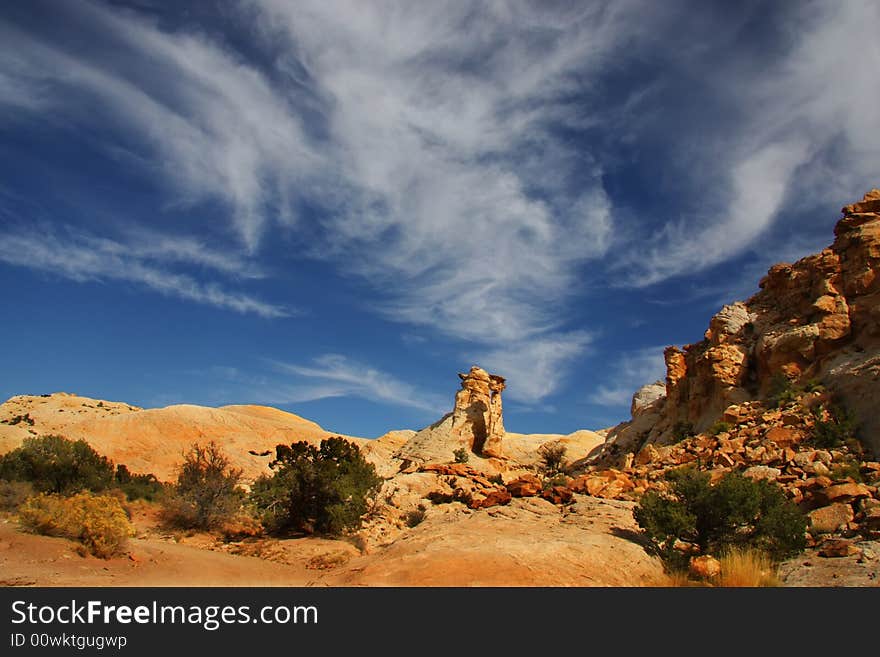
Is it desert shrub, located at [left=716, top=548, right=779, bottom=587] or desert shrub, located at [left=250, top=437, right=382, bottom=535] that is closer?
desert shrub, located at [left=716, top=548, right=779, bottom=587]

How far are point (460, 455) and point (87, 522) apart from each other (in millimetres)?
21973

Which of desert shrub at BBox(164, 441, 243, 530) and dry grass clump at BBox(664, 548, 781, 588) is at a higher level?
desert shrub at BBox(164, 441, 243, 530)

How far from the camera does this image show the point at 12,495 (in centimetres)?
1502

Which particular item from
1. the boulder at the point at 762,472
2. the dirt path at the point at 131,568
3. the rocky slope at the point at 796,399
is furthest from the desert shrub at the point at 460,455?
the dirt path at the point at 131,568

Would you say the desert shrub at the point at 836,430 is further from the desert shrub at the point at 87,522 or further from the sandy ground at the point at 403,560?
the desert shrub at the point at 87,522

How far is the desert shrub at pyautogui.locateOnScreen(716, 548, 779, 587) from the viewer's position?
8734 millimetres

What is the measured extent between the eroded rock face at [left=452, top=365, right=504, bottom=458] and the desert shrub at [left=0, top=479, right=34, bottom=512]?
21757 millimetres

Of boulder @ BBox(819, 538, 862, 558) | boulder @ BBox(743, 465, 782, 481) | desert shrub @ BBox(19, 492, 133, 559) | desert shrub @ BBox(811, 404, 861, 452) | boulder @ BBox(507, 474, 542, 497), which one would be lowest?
boulder @ BBox(819, 538, 862, 558)

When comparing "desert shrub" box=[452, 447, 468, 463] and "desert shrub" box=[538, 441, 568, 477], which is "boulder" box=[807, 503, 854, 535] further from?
"desert shrub" box=[538, 441, 568, 477]

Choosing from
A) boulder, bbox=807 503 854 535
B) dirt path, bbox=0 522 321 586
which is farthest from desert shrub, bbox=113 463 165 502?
boulder, bbox=807 503 854 535

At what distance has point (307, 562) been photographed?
12477 millimetres
